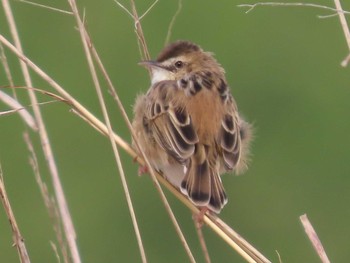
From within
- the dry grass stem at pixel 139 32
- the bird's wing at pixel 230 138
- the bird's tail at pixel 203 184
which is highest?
the dry grass stem at pixel 139 32

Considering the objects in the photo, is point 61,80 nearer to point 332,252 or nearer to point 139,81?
point 139,81

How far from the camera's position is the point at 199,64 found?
7.67 m

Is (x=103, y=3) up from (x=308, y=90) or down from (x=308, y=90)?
up

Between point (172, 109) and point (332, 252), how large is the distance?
391cm

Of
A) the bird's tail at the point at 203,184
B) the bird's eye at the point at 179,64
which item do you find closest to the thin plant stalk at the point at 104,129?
the bird's tail at the point at 203,184

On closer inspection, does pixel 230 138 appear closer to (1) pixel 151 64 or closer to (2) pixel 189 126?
(2) pixel 189 126

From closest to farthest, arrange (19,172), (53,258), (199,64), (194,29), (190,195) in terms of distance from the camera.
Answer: (190,195), (199,64), (53,258), (19,172), (194,29)

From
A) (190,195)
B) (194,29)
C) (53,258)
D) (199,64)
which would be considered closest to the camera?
(190,195)

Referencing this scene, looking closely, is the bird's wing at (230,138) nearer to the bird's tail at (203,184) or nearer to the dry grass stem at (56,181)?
the bird's tail at (203,184)

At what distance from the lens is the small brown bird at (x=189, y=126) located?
682 cm

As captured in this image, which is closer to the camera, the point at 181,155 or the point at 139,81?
the point at 181,155

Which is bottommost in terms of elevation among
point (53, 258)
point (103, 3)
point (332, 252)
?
point (332, 252)

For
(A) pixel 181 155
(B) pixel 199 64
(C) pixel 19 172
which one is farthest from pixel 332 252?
(A) pixel 181 155

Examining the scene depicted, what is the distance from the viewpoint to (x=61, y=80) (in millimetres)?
11617
